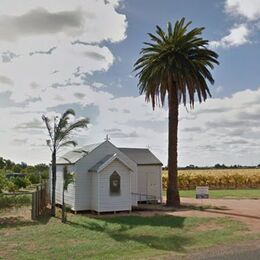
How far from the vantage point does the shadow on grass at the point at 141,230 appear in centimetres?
1548

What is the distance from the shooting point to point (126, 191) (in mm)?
26016

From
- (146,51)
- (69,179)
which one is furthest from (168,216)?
(146,51)

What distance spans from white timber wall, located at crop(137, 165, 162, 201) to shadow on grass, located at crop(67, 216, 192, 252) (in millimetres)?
8691

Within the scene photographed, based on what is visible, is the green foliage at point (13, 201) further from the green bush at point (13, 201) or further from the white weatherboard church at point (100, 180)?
the white weatherboard church at point (100, 180)

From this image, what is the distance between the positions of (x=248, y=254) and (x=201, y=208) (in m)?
13.8

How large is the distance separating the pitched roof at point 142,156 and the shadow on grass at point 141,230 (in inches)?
363

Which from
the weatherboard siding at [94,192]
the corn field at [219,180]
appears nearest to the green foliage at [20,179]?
→ the weatherboard siding at [94,192]

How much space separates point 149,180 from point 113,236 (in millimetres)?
15201

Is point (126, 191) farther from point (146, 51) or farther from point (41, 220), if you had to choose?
point (146, 51)

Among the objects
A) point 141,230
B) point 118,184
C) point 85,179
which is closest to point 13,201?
point 85,179

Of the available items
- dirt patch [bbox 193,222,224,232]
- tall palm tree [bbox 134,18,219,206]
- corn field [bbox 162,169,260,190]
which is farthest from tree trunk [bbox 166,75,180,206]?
corn field [bbox 162,169,260,190]

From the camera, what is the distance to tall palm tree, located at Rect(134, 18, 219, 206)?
2788cm

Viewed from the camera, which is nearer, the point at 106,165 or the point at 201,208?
the point at 106,165

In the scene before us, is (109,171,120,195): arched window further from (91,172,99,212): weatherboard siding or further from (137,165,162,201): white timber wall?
(137,165,162,201): white timber wall
